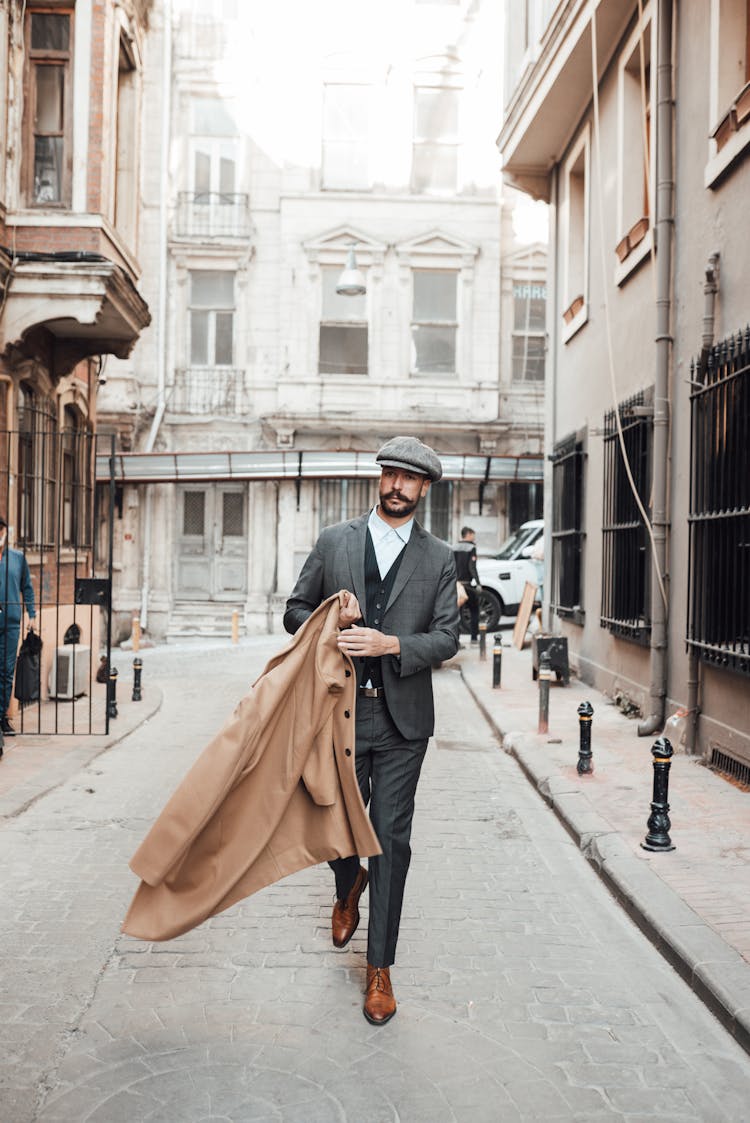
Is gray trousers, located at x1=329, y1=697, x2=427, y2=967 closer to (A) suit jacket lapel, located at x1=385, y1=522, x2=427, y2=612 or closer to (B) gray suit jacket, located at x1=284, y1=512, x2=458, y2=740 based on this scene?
(B) gray suit jacket, located at x1=284, y1=512, x2=458, y2=740

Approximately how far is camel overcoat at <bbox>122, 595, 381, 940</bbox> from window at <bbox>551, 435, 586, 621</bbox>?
10.5 metres

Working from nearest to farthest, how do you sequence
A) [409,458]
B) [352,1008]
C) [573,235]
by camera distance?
[352,1008]
[409,458]
[573,235]

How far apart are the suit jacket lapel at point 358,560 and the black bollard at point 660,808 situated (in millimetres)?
2780

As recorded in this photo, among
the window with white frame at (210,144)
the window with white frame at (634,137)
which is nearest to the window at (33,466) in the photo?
the window with white frame at (634,137)

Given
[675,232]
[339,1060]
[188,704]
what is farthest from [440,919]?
[188,704]

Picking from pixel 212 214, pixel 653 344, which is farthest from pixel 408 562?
pixel 212 214

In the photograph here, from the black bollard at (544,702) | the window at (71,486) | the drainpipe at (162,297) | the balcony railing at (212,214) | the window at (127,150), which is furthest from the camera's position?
the balcony railing at (212,214)

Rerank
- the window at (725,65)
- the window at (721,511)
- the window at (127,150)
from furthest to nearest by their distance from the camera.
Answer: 1. the window at (127,150)
2. the window at (725,65)
3. the window at (721,511)

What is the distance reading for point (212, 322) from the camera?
26.4 metres

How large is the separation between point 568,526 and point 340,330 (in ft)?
41.9

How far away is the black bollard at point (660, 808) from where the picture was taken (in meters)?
6.25

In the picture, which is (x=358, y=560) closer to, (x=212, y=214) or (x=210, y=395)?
(x=210, y=395)

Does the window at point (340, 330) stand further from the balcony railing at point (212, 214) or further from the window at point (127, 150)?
the window at point (127, 150)

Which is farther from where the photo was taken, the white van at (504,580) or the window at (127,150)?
the white van at (504,580)
